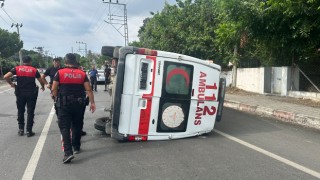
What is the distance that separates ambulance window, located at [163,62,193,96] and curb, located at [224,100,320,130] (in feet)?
15.0

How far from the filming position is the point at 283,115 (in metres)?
11.0

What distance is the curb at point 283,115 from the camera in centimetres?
992

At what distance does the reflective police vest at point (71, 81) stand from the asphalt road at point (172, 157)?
1.07 metres

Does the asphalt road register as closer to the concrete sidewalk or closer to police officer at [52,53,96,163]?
police officer at [52,53,96,163]

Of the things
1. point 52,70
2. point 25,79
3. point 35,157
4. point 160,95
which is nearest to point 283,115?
point 160,95

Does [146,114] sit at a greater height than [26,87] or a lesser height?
lesser

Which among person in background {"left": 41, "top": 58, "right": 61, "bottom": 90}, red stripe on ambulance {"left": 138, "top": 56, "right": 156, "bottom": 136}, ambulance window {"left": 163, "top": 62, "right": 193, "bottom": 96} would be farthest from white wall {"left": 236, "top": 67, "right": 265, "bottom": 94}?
red stripe on ambulance {"left": 138, "top": 56, "right": 156, "bottom": 136}

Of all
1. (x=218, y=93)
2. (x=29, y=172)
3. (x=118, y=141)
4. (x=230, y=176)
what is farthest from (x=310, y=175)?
(x=29, y=172)

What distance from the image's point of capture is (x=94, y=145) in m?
6.93

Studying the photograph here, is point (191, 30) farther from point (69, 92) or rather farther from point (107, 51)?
point (69, 92)

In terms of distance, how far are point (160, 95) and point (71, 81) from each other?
1.65 m

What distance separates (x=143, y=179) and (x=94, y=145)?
87.8 inches

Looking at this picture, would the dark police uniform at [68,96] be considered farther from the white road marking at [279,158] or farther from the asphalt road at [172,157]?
the white road marking at [279,158]

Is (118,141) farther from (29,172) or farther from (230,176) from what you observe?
(230,176)
